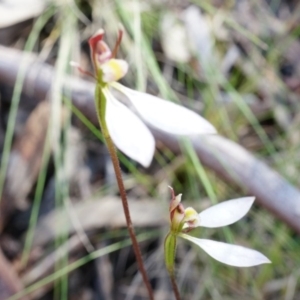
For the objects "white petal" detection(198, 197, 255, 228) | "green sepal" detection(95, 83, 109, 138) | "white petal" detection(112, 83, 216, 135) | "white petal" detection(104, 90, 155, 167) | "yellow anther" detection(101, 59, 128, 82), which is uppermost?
"yellow anther" detection(101, 59, 128, 82)

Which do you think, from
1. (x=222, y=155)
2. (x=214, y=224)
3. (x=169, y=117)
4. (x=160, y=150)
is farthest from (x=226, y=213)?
(x=160, y=150)

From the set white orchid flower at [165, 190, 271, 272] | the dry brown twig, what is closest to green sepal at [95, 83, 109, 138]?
white orchid flower at [165, 190, 271, 272]

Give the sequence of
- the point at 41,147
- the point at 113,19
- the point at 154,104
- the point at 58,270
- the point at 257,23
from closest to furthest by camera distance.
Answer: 1. the point at 154,104
2. the point at 58,270
3. the point at 41,147
4. the point at 113,19
5. the point at 257,23

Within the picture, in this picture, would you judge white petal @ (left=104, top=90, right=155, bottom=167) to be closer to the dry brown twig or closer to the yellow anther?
the yellow anther

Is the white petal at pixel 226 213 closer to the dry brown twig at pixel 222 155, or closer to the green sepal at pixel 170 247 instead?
the green sepal at pixel 170 247

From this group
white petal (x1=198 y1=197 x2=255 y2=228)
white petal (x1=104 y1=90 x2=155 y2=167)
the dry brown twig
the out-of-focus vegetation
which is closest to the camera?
white petal (x1=104 y1=90 x2=155 y2=167)

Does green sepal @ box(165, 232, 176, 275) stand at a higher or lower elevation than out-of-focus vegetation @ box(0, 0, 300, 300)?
higher

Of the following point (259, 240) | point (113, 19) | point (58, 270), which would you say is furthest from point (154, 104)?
point (113, 19)

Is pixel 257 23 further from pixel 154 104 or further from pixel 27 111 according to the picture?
pixel 154 104
